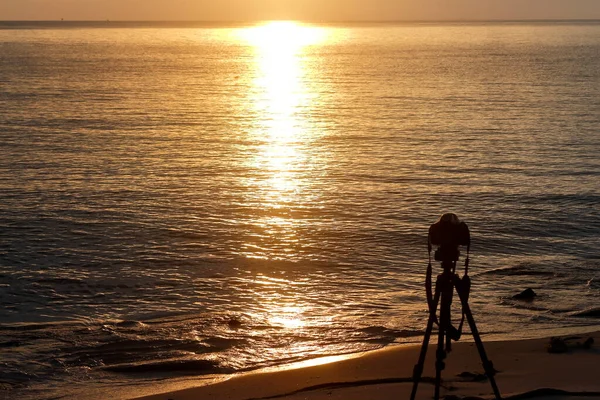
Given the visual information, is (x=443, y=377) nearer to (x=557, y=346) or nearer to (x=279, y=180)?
(x=557, y=346)

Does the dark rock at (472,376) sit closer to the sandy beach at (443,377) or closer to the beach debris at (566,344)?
the sandy beach at (443,377)

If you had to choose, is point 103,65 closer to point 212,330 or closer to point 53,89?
point 53,89

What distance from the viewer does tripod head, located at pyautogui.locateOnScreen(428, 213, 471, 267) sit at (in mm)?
8227

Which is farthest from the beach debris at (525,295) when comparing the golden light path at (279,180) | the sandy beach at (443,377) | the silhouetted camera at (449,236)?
the silhouetted camera at (449,236)

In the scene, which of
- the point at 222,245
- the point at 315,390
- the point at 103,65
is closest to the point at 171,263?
the point at 222,245

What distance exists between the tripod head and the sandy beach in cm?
263

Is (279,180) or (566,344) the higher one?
(279,180)

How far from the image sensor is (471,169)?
32.2 m

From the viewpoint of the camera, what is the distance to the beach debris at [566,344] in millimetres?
12758

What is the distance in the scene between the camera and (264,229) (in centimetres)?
2342

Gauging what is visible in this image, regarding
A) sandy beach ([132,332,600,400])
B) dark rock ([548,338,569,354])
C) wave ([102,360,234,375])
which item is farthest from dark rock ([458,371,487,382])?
wave ([102,360,234,375])

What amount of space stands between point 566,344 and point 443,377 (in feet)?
8.47

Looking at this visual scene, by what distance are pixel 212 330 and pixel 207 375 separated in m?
2.32

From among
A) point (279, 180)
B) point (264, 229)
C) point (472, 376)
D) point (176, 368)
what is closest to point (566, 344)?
point (472, 376)
